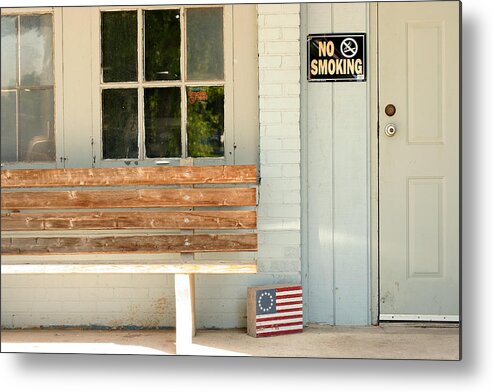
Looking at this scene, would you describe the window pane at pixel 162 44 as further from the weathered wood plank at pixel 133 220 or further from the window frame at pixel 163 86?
the weathered wood plank at pixel 133 220

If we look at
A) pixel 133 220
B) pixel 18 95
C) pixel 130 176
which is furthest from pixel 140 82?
pixel 133 220

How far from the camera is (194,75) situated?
417 cm

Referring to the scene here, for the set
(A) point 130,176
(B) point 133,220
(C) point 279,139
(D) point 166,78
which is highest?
(D) point 166,78

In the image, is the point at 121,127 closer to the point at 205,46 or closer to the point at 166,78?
the point at 166,78

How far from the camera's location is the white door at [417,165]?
3.96 m

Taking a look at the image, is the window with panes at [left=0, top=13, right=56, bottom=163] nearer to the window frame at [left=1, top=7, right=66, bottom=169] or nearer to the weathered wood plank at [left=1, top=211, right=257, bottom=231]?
the window frame at [left=1, top=7, right=66, bottom=169]

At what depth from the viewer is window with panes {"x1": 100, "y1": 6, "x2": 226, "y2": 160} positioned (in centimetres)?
416

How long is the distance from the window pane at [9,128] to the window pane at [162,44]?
0.79 meters

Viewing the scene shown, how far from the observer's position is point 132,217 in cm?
397

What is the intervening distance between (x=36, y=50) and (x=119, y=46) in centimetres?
48

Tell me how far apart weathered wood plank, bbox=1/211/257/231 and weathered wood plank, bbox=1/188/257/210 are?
0.04 m

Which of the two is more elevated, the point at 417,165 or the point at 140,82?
the point at 140,82

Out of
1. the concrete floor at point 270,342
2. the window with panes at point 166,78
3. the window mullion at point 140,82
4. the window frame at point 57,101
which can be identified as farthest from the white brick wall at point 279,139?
the window frame at point 57,101

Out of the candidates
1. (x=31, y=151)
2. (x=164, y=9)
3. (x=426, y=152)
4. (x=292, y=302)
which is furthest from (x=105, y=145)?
(x=426, y=152)
